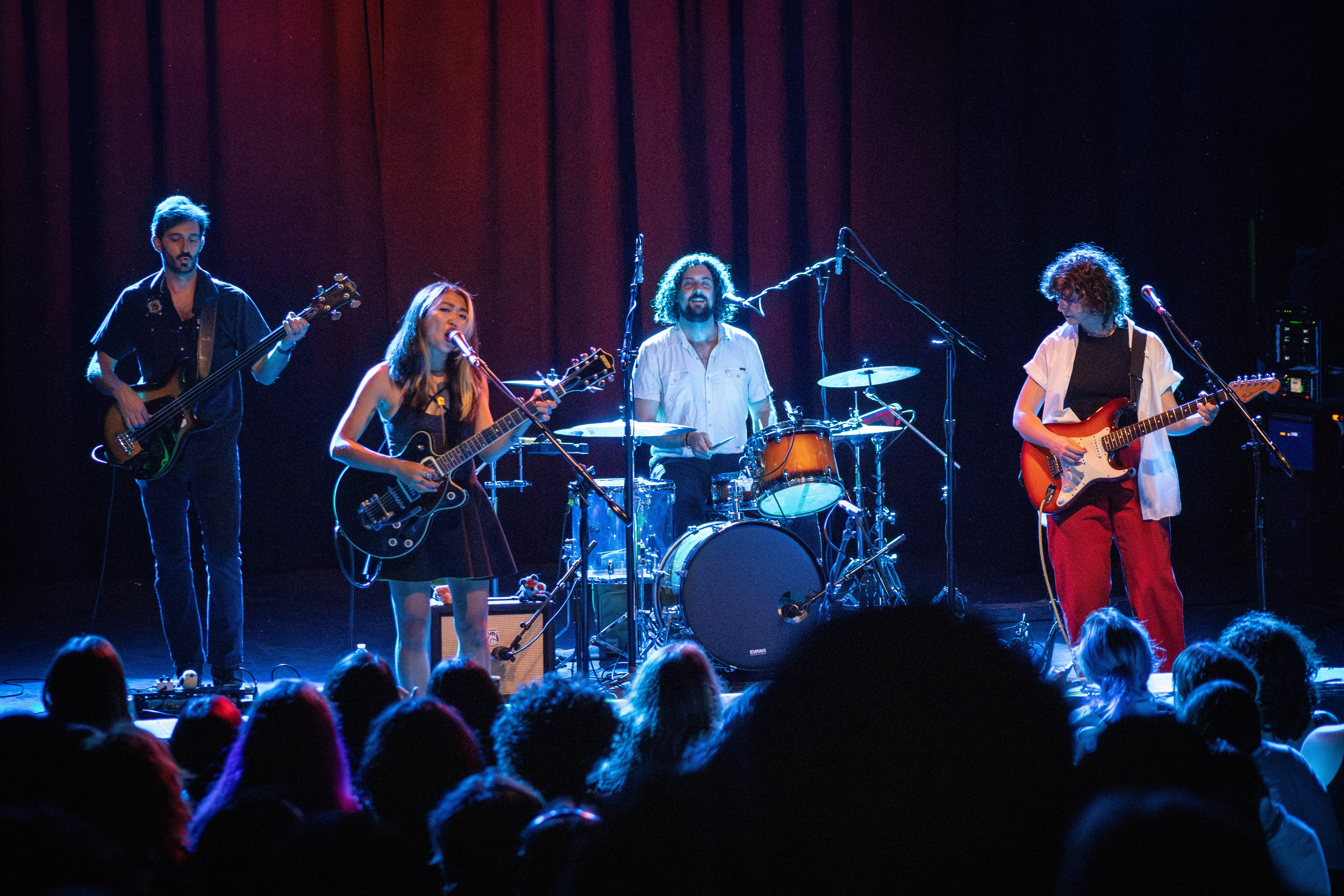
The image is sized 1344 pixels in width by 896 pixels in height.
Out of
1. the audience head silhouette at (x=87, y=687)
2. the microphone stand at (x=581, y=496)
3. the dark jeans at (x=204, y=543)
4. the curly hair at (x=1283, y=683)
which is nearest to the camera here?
the audience head silhouette at (x=87, y=687)

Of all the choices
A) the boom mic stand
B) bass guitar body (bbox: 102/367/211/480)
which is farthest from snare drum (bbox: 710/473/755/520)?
bass guitar body (bbox: 102/367/211/480)

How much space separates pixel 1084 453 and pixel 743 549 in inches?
67.1

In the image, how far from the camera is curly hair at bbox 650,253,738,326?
6.70 meters

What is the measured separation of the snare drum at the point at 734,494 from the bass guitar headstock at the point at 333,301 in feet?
6.67

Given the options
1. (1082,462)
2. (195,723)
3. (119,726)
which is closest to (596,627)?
(1082,462)

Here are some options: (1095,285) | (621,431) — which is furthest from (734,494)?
(1095,285)

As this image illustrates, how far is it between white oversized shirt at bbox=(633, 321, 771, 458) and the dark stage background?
213 centimetres

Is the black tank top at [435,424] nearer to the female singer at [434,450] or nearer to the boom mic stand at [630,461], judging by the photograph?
the female singer at [434,450]

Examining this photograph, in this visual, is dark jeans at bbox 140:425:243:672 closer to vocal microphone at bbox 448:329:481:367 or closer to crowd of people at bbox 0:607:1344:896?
vocal microphone at bbox 448:329:481:367

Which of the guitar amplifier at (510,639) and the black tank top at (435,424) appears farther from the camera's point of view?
the guitar amplifier at (510,639)

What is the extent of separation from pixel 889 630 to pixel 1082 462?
4.68m

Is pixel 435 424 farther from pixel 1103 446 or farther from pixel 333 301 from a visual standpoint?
pixel 1103 446

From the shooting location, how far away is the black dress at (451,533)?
4727 millimetres

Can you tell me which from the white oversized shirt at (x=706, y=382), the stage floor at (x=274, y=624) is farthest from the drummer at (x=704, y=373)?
the stage floor at (x=274, y=624)
